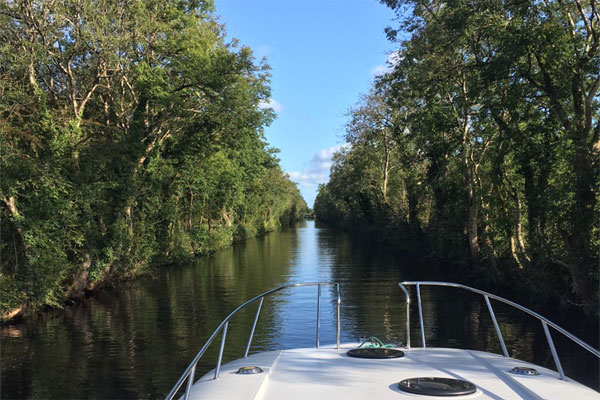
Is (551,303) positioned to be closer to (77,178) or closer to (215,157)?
(77,178)

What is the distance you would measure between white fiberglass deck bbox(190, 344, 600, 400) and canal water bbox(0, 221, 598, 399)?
5756 mm

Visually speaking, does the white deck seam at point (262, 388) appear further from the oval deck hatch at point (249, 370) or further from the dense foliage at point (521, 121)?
the dense foliage at point (521, 121)

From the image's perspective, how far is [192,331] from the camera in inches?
579

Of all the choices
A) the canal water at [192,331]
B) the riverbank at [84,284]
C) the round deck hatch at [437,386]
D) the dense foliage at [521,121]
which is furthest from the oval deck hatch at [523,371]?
the riverbank at [84,284]

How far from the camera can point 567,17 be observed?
547 inches

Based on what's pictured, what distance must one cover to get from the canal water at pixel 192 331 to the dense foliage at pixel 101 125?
1.89 m

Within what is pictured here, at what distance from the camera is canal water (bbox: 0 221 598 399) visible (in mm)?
10523

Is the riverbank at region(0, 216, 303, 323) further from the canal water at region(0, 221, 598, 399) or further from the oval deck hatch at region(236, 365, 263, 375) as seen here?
the oval deck hatch at region(236, 365, 263, 375)

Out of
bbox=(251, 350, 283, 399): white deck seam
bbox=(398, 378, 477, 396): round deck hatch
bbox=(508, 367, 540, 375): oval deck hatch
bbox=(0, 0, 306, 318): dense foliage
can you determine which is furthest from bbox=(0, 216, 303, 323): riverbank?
bbox=(508, 367, 540, 375): oval deck hatch

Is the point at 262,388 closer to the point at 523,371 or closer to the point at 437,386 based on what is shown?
the point at 437,386

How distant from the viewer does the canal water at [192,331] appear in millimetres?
10523

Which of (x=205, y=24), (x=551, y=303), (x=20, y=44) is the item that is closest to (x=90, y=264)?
(x=20, y=44)

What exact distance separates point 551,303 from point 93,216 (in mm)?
17539

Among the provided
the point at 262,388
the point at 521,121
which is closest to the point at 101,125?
the point at 521,121
